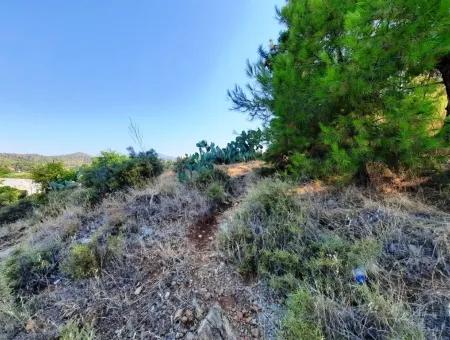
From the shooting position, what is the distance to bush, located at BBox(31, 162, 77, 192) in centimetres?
734

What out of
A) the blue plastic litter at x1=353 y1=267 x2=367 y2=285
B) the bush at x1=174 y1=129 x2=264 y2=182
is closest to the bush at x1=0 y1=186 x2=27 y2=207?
the bush at x1=174 y1=129 x2=264 y2=182

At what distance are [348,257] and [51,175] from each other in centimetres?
825

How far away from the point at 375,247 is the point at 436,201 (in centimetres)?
162

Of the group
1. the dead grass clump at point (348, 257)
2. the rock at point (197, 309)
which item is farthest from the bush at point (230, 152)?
the rock at point (197, 309)

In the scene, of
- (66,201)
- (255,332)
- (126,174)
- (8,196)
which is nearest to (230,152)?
(126,174)

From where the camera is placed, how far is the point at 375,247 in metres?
2.19

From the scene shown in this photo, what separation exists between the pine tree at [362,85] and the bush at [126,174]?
304cm

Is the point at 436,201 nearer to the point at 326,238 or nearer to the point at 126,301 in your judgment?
the point at 326,238

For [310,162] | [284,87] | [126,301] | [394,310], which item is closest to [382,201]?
[310,162]

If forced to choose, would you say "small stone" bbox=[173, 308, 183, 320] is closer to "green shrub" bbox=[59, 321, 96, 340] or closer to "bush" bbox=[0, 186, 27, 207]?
"green shrub" bbox=[59, 321, 96, 340]

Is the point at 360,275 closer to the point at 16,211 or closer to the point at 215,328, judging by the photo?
the point at 215,328

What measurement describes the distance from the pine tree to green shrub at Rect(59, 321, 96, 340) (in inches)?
113

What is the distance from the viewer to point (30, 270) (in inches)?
114

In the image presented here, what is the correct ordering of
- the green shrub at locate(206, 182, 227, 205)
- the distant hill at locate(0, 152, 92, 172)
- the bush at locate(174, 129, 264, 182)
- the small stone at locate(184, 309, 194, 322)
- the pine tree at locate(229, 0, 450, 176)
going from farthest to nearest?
the distant hill at locate(0, 152, 92, 172) < the bush at locate(174, 129, 264, 182) < the green shrub at locate(206, 182, 227, 205) < the pine tree at locate(229, 0, 450, 176) < the small stone at locate(184, 309, 194, 322)
